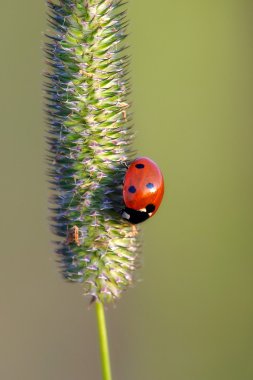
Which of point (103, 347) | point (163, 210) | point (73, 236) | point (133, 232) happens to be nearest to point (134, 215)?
point (133, 232)

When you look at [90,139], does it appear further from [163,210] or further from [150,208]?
[163,210]

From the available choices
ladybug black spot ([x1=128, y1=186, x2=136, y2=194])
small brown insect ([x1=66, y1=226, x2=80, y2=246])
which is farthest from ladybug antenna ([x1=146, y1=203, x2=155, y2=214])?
small brown insect ([x1=66, y1=226, x2=80, y2=246])

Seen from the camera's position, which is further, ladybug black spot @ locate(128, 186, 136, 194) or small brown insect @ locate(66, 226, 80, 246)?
ladybug black spot @ locate(128, 186, 136, 194)

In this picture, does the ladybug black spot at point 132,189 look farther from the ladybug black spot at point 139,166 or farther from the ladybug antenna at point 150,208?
the ladybug antenna at point 150,208

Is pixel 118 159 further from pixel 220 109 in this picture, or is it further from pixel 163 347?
pixel 220 109

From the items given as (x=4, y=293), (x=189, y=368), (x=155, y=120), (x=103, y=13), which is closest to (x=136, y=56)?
(x=155, y=120)

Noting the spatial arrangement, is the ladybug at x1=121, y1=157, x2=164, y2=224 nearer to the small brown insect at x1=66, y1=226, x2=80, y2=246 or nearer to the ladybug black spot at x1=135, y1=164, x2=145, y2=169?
the ladybug black spot at x1=135, y1=164, x2=145, y2=169
